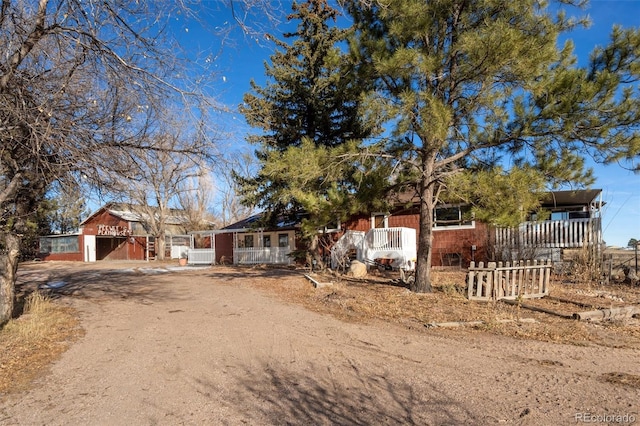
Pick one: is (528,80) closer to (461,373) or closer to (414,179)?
(414,179)

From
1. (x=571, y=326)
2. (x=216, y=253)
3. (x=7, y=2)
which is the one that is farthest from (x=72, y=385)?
(x=216, y=253)

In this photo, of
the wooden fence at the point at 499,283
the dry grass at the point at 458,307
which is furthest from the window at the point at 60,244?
the wooden fence at the point at 499,283

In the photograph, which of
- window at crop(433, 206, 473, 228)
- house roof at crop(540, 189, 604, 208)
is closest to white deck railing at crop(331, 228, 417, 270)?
window at crop(433, 206, 473, 228)

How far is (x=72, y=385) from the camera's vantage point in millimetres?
5066

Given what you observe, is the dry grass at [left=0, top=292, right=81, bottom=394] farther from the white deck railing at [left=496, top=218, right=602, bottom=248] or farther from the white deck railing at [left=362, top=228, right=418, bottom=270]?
the white deck railing at [left=496, top=218, right=602, bottom=248]

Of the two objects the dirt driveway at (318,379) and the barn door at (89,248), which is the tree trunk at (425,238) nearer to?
the dirt driveway at (318,379)

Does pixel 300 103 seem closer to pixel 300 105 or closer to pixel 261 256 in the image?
pixel 300 105

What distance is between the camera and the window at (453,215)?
11.8 m

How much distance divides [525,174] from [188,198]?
39.7m

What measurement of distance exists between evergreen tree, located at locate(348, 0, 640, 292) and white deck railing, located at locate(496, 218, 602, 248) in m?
7.56

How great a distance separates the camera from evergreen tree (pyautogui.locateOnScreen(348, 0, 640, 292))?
9.57 m

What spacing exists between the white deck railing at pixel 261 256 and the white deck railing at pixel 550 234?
1310cm

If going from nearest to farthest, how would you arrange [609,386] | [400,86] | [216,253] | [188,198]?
[609,386]
[400,86]
[216,253]
[188,198]

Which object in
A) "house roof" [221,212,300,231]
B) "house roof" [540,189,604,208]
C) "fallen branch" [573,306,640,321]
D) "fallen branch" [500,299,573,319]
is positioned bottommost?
"fallen branch" [500,299,573,319]
